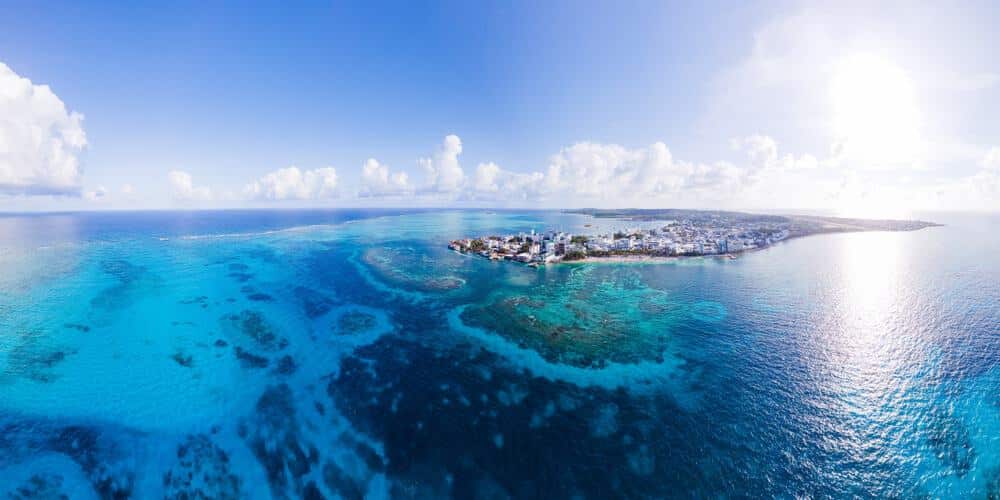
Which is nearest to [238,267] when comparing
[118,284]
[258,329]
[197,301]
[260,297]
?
[118,284]

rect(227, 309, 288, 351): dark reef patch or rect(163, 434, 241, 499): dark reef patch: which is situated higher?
rect(227, 309, 288, 351): dark reef patch

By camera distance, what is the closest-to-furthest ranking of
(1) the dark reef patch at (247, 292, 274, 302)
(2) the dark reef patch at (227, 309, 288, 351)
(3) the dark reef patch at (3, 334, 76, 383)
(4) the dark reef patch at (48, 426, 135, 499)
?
1. (4) the dark reef patch at (48, 426, 135, 499)
2. (3) the dark reef patch at (3, 334, 76, 383)
3. (2) the dark reef patch at (227, 309, 288, 351)
4. (1) the dark reef patch at (247, 292, 274, 302)

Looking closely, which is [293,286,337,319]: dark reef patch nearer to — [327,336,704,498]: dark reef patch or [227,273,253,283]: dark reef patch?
[227,273,253,283]: dark reef patch

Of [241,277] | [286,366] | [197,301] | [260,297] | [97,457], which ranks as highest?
[241,277]

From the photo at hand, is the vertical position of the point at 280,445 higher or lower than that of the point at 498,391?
lower

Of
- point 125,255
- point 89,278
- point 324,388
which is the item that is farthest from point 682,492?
point 125,255

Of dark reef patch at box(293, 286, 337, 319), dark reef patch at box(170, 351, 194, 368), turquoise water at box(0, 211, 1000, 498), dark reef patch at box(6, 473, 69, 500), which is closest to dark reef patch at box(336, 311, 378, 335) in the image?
turquoise water at box(0, 211, 1000, 498)

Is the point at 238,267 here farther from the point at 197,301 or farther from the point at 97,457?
the point at 97,457

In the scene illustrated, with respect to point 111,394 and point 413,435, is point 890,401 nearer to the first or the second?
point 413,435
